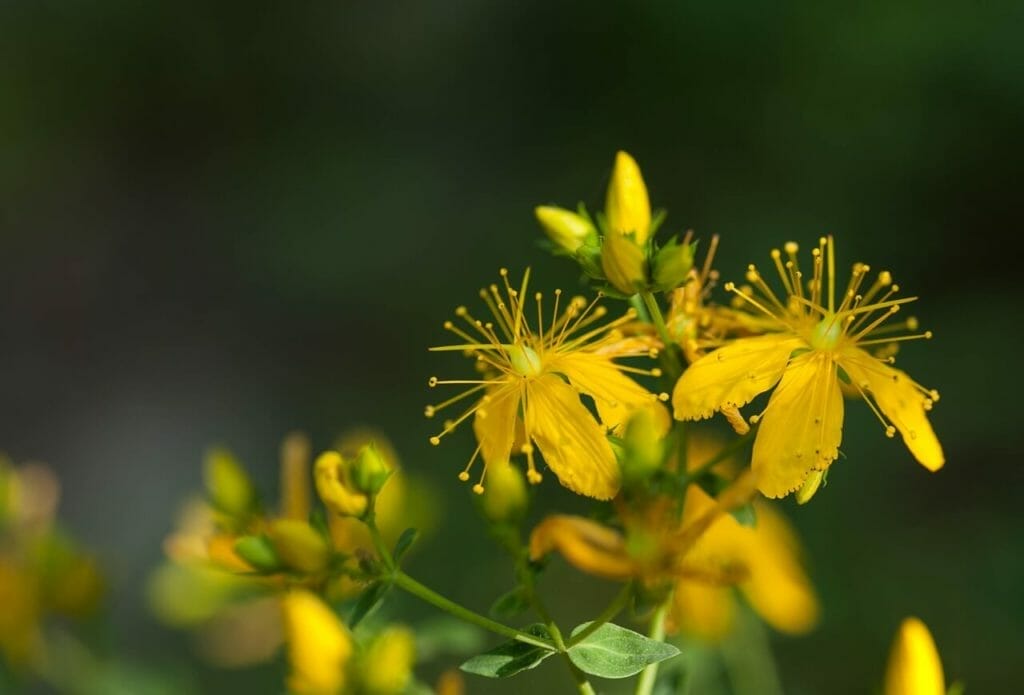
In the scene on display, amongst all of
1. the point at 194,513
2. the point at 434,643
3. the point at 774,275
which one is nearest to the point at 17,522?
the point at 194,513

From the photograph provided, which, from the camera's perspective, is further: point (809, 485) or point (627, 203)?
point (627, 203)

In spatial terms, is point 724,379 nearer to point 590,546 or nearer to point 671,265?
point 671,265

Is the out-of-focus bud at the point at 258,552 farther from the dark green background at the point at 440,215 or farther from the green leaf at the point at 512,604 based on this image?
the dark green background at the point at 440,215

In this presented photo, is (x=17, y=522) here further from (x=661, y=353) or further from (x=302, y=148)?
(x=302, y=148)

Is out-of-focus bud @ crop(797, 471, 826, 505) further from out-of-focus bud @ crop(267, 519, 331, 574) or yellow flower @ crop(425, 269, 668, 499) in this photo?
out-of-focus bud @ crop(267, 519, 331, 574)

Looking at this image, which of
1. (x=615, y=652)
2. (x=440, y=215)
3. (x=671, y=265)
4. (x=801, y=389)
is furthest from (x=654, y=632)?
A: (x=440, y=215)
